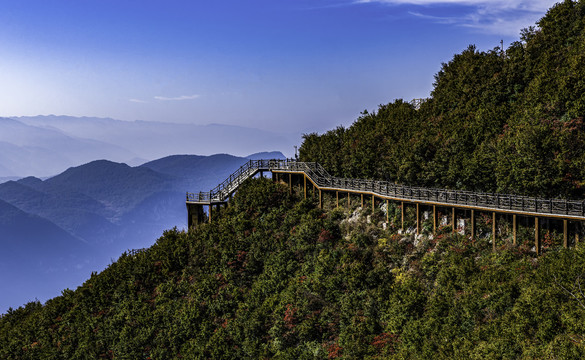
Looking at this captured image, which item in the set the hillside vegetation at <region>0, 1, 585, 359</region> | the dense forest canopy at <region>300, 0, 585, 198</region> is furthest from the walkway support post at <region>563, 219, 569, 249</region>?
the dense forest canopy at <region>300, 0, 585, 198</region>

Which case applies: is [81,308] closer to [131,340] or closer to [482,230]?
[131,340]

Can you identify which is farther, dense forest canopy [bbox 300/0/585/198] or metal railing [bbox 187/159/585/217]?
dense forest canopy [bbox 300/0/585/198]

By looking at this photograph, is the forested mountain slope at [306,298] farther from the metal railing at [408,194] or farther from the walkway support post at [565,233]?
the metal railing at [408,194]

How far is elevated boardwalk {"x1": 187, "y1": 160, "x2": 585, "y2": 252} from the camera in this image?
3400cm

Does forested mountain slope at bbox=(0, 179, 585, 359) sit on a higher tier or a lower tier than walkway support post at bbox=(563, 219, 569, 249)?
lower

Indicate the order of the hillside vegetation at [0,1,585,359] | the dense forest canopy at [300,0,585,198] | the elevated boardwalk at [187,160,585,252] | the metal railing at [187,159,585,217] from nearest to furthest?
the hillside vegetation at [0,1,585,359]
the elevated boardwalk at [187,160,585,252]
the metal railing at [187,159,585,217]
the dense forest canopy at [300,0,585,198]

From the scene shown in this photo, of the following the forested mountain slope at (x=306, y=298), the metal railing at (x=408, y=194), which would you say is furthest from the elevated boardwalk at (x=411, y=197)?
the forested mountain slope at (x=306, y=298)

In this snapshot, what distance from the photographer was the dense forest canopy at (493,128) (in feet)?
122

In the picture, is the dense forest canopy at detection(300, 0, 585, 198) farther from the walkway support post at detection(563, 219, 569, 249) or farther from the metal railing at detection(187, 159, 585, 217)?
the walkway support post at detection(563, 219, 569, 249)

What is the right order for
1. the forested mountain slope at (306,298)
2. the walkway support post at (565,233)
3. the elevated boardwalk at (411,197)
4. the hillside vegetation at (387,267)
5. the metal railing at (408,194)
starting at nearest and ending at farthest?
1. the forested mountain slope at (306,298)
2. the hillside vegetation at (387,267)
3. the walkway support post at (565,233)
4. the elevated boardwalk at (411,197)
5. the metal railing at (408,194)

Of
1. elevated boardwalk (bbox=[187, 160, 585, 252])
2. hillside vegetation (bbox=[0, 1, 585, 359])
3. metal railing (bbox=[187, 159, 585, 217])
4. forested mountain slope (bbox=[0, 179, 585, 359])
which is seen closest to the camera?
forested mountain slope (bbox=[0, 179, 585, 359])

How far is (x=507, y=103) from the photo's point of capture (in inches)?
2014

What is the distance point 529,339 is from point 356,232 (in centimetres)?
2210

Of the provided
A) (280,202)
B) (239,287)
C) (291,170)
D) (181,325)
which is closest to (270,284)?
(239,287)
